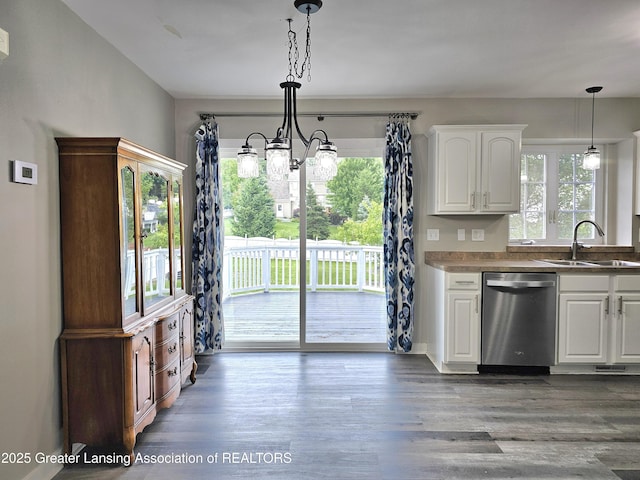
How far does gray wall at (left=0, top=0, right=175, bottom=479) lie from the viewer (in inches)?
75.0

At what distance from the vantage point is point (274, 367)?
3.80 metres

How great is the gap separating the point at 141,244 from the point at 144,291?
30cm

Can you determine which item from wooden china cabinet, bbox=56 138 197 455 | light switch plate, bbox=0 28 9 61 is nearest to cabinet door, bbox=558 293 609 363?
wooden china cabinet, bbox=56 138 197 455

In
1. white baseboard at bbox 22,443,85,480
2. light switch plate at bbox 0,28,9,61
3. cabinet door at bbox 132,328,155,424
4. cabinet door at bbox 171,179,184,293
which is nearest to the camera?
light switch plate at bbox 0,28,9,61

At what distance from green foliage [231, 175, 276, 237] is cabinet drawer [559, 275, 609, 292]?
276cm

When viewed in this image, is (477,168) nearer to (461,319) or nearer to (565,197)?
(565,197)

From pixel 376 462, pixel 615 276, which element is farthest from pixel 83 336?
pixel 615 276

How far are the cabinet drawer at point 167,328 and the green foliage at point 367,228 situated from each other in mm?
1952

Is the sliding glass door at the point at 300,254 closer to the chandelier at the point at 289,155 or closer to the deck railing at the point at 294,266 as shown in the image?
the deck railing at the point at 294,266

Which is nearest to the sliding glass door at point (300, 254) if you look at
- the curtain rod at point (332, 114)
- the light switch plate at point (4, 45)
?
the curtain rod at point (332, 114)

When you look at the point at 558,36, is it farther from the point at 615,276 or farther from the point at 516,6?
the point at 615,276

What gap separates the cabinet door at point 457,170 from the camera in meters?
3.84

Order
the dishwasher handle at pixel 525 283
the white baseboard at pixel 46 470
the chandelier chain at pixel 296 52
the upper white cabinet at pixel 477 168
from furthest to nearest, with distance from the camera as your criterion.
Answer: the upper white cabinet at pixel 477 168
the dishwasher handle at pixel 525 283
the chandelier chain at pixel 296 52
the white baseboard at pixel 46 470

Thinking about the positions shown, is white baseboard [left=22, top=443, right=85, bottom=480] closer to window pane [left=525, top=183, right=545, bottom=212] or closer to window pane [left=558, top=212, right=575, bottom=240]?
window pane [left=525, top=183, right=545, bottom=212]
